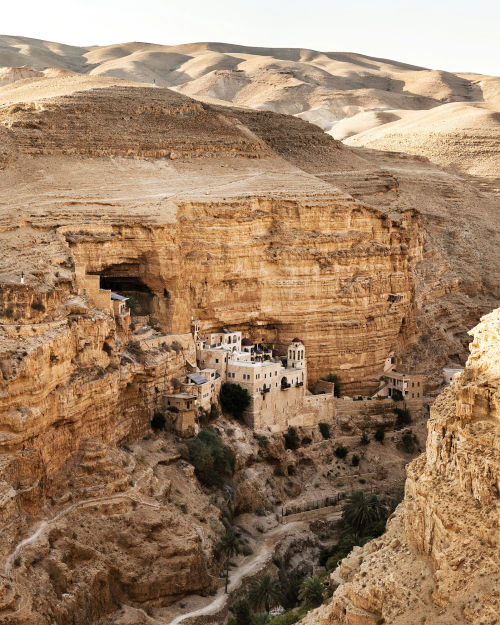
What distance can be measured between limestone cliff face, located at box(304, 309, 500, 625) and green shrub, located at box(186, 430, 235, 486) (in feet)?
60.5

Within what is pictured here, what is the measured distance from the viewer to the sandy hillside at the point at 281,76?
14200 cm

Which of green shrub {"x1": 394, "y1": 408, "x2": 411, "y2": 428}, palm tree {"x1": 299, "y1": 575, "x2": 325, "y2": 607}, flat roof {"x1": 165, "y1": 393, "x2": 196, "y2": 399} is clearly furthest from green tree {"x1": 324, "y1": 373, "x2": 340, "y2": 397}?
palm tree {"x1": 299, "y1": 575, "x2": 325, "y2": 607}

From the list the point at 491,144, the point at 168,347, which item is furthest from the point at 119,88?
the point at 491,144

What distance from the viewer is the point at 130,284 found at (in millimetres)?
51469

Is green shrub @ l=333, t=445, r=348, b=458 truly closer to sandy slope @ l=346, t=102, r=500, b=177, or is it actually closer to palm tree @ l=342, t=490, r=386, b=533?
palm tree @ l=342, t=490, r=386, b=533

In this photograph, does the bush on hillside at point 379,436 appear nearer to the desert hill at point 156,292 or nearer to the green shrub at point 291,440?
the desert hill at point 156,292

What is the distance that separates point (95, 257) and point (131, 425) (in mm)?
8304

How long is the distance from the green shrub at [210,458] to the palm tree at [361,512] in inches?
199

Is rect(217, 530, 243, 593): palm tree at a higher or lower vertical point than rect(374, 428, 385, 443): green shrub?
lower

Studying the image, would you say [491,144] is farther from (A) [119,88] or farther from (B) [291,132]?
(A) [119,88]

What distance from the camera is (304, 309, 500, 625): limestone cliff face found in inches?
850

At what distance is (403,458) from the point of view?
52625mm

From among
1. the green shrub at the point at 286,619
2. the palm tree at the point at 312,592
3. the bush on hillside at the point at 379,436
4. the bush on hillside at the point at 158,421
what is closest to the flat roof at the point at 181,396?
the bush on hillside at the point at 158,421

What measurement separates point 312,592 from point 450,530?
13.0 metres
